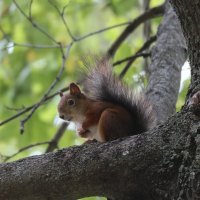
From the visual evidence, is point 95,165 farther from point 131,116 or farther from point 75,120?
point 75,120

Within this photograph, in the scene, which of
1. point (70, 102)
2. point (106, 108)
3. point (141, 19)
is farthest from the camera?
point (141, 19)

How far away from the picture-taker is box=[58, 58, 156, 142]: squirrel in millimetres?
1918

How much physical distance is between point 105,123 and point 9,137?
1729mm

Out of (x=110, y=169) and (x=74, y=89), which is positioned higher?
→ (x=74, y=89)

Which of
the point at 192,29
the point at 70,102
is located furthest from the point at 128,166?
the point at 70,102

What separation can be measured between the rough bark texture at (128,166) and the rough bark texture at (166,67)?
2.12ft

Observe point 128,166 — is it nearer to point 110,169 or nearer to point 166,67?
point 110,169

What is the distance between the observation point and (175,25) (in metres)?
2.78

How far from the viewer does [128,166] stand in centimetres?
154

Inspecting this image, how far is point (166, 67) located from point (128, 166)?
107 cm

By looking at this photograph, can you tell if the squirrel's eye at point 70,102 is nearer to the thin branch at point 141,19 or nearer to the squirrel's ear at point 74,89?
the squirrel's ear at point 74,89

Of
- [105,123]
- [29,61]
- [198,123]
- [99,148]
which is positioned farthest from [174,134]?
[29,61]

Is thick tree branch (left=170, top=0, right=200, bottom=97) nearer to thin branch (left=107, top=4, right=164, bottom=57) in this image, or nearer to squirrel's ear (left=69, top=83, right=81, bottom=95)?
squirrel's ear (left=69, top=83, right=81, bottom=95)

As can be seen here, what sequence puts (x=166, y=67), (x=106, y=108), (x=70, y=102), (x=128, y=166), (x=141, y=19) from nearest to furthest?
(x=128, y=166)
(x=106, y=108)
(x=70, y=102)
(x=166, y=67)
(x=141, y=19)
